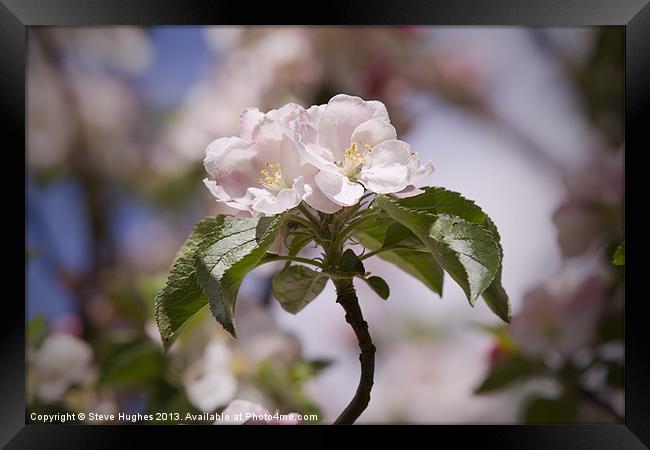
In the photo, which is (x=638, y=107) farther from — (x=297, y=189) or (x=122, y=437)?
(x=122, y=437)

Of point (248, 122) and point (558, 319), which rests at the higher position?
point (248, 122)

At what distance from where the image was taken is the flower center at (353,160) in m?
0.60

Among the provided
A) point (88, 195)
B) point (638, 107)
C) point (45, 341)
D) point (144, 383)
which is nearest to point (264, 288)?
point (144, 383)

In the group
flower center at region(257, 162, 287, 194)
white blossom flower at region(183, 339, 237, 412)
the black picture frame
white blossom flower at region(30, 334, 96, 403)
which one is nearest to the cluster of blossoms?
flower center at region(257, 162, 287, 194)

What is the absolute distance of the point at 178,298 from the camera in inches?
23.0

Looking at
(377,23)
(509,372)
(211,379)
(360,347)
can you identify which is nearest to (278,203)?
(360,347)

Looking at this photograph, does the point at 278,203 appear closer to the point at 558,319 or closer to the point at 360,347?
the point at 360,347

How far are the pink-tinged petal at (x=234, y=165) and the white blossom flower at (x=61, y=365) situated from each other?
76cm

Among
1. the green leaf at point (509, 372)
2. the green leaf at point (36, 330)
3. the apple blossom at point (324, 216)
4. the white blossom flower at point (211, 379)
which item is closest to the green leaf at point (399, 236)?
the apple blossom at point (324, 216)

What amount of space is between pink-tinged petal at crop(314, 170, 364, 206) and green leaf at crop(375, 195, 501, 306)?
25mm

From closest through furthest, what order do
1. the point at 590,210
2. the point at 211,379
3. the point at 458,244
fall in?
1. the point at 458,244
2. the point at 211,379
3. the point at 590,210

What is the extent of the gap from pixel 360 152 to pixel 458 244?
4.5 inches

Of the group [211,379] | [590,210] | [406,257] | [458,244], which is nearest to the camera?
[458,244]

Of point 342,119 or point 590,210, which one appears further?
point 590,210
